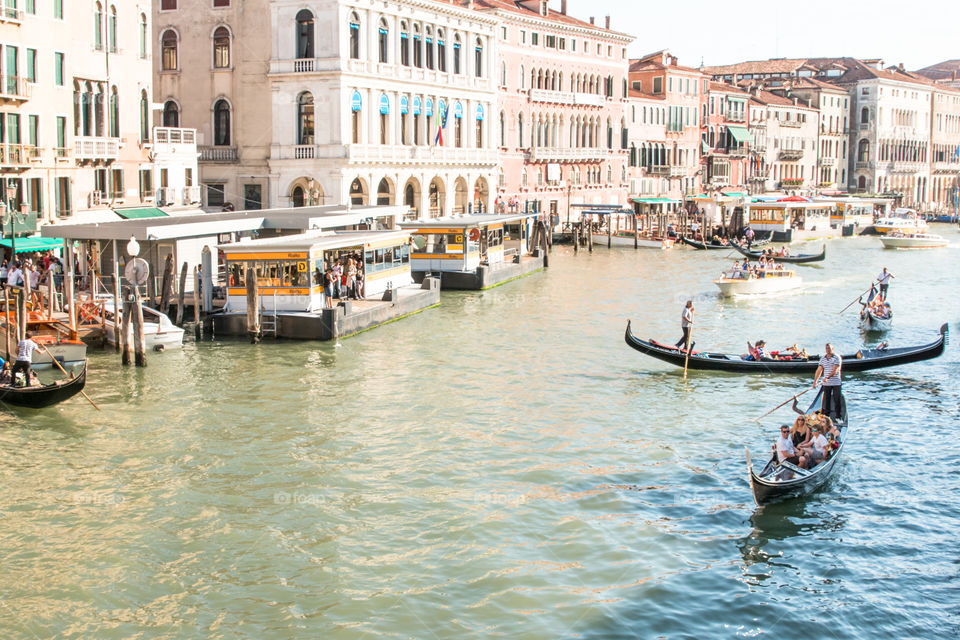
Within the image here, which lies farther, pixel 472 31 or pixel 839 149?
pixel 839 149

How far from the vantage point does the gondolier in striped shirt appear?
14938 mm

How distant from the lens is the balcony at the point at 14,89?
2411cm

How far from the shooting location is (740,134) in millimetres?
67312

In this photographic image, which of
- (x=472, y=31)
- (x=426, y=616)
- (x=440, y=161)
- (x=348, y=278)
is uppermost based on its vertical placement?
(x=472, y=31)

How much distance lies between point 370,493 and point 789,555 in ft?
14.9

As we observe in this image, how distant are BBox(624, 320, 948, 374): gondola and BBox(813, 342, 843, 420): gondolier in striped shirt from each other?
350cm

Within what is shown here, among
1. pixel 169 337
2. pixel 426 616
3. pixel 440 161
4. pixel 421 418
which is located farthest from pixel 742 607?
pixel 440 161

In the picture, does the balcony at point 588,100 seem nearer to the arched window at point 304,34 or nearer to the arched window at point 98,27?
the arched window at point 304,34

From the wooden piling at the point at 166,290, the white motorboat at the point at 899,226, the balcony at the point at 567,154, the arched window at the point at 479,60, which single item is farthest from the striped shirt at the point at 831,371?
the white motorboat at the point at 899,226

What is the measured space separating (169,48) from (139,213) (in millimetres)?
11702

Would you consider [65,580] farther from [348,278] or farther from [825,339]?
[825,339]

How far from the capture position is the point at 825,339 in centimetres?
2353

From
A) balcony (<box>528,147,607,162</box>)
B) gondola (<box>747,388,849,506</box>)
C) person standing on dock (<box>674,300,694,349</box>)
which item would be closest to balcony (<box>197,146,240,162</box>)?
balcony (<box>528,147,607,162</box>)

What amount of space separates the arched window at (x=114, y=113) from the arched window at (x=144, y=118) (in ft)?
3.45
